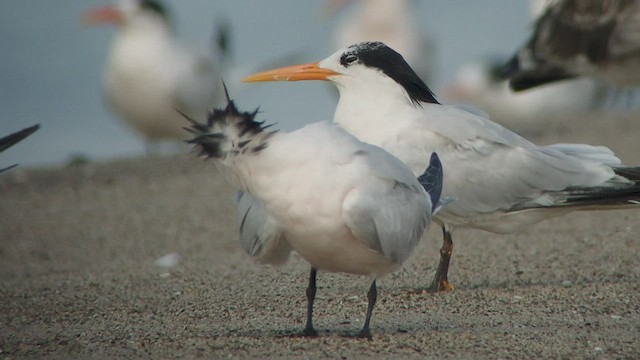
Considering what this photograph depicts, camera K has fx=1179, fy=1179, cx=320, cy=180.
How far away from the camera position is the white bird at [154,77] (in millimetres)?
11672

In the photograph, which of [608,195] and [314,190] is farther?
[608,195]

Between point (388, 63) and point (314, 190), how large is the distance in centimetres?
181

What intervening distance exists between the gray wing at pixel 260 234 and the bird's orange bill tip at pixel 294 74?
3.96 ft

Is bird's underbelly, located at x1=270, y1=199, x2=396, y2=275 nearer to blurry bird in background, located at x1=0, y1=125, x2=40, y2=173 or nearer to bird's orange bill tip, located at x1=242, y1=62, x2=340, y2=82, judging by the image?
blurry bird in background, located at x1=0, y1=125, x2=40, y2=173

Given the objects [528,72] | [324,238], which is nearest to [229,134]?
[324,238]

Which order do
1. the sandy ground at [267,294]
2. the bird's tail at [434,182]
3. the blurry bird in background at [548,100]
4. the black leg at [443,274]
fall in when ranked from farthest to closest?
the blurry bird in background at [548,100], the black leg at [443,274], the bird's tail at [434,182], the sandy ground at [267,294]

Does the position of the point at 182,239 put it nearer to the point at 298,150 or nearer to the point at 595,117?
the point at 298,150

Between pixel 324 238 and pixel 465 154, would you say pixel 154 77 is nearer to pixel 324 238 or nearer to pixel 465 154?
pixel 465 154

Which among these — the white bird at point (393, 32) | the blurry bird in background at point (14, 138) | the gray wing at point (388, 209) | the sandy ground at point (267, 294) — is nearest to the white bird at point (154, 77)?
the white bird at point (393, 32)

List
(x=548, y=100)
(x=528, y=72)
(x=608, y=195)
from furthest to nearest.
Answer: (x=548, y=100) → (x=528, y=72) → (x=608, y=195)

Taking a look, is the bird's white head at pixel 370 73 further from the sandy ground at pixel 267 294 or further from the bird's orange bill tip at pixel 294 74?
the sandy ground at pixel 267 294

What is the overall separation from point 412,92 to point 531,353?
5.89ft

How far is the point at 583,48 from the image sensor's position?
8141mm

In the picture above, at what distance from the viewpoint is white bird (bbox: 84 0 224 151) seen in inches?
460
